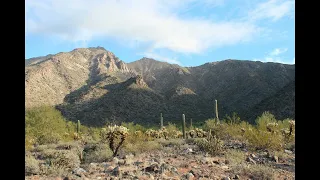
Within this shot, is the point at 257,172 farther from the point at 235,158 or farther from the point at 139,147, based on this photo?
the point at 139,147

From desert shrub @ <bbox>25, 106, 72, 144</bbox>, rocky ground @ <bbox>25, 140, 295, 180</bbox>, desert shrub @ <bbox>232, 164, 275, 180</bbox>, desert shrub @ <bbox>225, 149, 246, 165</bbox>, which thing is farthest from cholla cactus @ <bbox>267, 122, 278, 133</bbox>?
desert shrub @ <bbox>25, 106, 72, 144</bbox>

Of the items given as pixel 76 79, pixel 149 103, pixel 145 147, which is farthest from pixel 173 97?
pixel 145 147

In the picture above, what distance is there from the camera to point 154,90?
225ft

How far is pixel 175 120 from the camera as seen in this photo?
50.8 m

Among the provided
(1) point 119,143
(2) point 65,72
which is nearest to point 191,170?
(1) point 119,143

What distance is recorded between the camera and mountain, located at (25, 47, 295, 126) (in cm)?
5084

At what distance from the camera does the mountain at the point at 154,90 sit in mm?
50844

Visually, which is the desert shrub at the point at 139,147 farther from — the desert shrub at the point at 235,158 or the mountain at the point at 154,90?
the mountain at the point at 154,90

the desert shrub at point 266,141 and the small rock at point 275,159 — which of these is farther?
the desert shrub at point 266,141

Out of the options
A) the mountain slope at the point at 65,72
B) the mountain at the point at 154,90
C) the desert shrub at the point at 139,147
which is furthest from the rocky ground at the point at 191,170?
the mountain slope at the point at 65,72

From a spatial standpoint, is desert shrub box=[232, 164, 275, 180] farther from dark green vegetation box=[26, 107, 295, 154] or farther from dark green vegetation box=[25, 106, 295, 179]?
dark green vegetation box=[26, 107, 295, 154]

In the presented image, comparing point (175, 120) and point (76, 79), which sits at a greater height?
point (76, 79)
